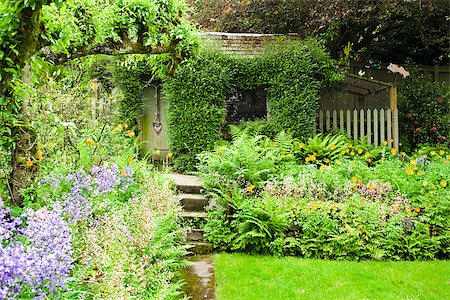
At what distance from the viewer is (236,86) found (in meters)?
9.53

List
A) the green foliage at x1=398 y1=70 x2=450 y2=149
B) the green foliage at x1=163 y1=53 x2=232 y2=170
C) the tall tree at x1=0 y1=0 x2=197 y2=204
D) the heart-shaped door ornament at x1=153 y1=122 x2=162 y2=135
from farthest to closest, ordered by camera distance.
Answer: the green foliage at x1=398 y1=70 x2=450 y2=149
the heart-shaped door ornament at x1=153 y1=122 x2=162 y2=135
the green foliage at x1=163 y1=53 x2=232 y2=170
the tall tree at x1=0 y1=0 x2=197 y2=204

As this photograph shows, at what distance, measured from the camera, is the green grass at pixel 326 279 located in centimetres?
437

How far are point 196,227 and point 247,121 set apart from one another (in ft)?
12.8

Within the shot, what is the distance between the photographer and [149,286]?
3.92 m

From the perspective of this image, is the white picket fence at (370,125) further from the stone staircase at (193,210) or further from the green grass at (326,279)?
the green grass at (326,279)

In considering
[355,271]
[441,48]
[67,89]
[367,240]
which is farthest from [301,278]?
[441,48]

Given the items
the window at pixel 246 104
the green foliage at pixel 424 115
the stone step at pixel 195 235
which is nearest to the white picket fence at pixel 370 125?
the green foliage at pixel 424 115

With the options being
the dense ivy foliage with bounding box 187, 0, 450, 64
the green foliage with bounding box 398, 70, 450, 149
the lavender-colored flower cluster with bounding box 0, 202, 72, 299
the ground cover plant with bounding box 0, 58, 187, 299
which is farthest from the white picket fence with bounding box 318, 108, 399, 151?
the lavender-colored flower cluster with bounding box 0, 202, 72, 299

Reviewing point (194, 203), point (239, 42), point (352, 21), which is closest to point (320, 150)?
point (194, 203)

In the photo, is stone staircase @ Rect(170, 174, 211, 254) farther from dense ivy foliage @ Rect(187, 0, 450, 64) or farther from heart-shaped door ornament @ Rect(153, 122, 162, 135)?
dense ivy foliage @ Rect(187, 0, 450, 64)

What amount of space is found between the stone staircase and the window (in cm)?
227

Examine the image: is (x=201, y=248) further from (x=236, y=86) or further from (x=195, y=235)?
(x=236, y=86)

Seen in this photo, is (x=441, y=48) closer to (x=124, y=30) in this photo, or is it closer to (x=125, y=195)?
(x=124, y=30)

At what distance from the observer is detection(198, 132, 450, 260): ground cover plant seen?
548 centimetres
